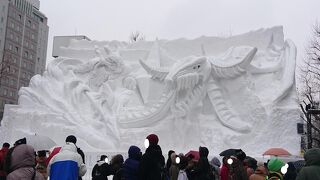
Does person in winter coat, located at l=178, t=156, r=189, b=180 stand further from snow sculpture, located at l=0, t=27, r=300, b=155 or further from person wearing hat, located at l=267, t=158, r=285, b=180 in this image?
snow sculpture, located at l=0, t=27, r=300, b=155

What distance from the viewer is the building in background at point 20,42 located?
1791 inches

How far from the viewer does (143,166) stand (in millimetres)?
4781

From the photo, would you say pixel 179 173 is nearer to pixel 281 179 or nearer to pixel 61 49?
pixel 281 179

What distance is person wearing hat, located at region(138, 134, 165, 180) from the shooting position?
15.7 feet

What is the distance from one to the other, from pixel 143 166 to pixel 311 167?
178cm

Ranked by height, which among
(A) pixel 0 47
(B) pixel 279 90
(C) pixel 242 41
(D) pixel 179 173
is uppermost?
(A) pixel 0 47

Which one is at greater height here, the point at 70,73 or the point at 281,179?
the point at 70,73

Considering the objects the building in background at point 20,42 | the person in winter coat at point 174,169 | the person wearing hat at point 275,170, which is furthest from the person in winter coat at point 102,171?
the building in background at point 20,42

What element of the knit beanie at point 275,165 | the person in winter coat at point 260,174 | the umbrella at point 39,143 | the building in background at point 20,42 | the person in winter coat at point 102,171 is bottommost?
the person in winter coat at point 102,171

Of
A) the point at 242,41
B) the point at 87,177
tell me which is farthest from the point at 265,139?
the point at 87,177

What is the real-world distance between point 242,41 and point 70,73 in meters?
6.48

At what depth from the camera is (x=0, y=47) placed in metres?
44.8

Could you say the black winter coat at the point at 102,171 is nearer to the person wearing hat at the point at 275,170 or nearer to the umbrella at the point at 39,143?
the umbrella at the point at 39,143

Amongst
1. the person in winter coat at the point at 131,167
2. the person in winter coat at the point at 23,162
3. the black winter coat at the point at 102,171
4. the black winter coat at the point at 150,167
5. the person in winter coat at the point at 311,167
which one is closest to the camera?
the person in winter coat at the point at 311,167
